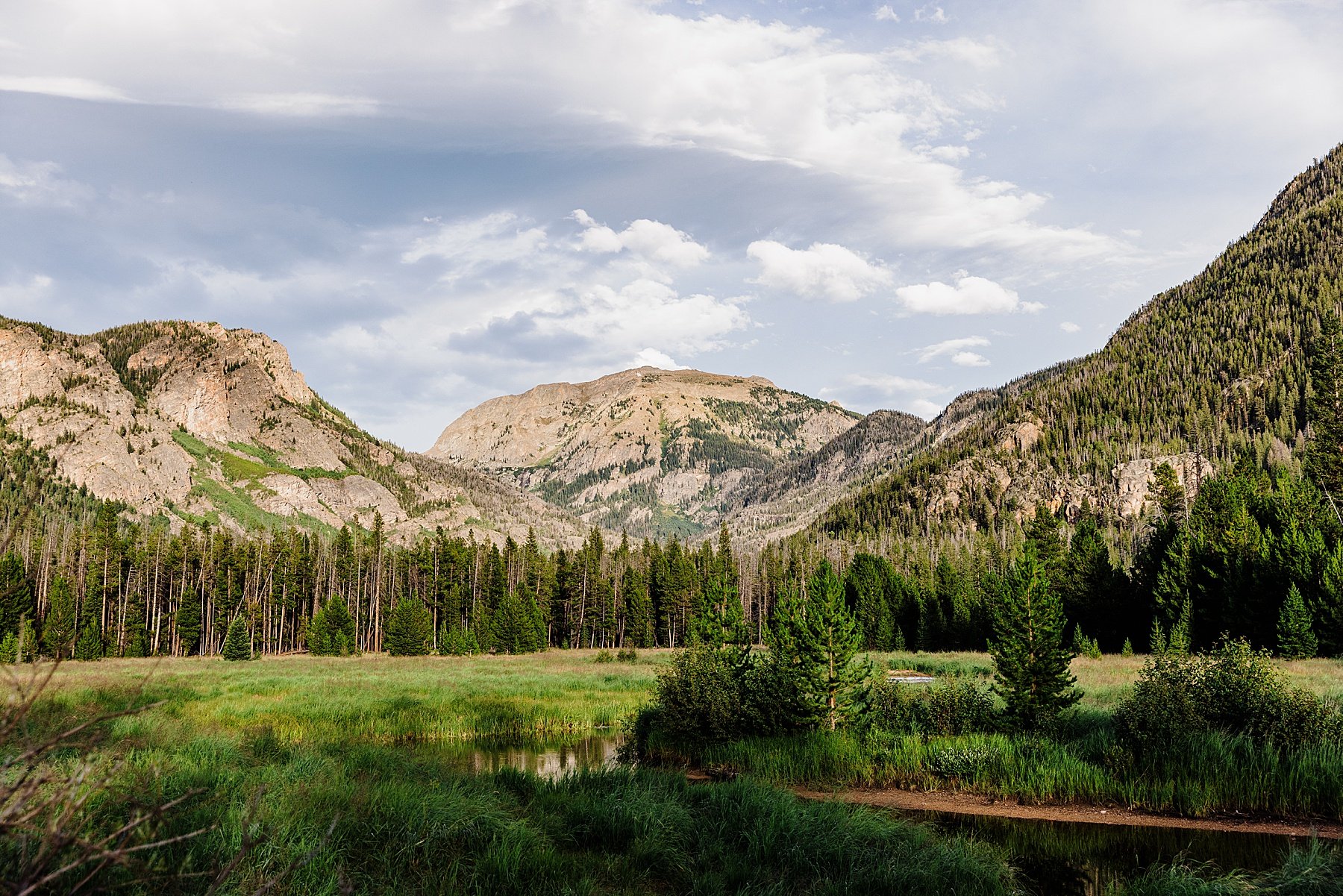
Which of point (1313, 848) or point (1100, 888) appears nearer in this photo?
point (1313, 848)

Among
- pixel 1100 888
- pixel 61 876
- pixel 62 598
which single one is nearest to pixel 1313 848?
pixel 1100 888

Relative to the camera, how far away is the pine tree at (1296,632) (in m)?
41.6

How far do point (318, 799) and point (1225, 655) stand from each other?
74.8ft

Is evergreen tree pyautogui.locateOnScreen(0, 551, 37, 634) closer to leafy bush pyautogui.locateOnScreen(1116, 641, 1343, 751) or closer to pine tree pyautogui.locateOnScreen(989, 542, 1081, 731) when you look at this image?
pine tree pyautogui.locateOnScreen(989, 542, 1081, 731)

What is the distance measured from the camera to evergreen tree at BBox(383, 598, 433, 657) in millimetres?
76875

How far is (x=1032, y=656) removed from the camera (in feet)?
85.0

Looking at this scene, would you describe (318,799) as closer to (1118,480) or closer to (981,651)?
(981,651)

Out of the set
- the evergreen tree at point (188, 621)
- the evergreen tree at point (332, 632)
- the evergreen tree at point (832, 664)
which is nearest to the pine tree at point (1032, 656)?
the evergreen tree at point (832, 664)

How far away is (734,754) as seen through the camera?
2373cm

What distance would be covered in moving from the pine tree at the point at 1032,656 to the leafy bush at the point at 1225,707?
390 centimetres

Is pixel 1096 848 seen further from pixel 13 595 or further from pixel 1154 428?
pixel 1154 428

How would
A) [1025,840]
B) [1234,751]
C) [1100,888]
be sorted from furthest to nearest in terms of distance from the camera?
[1234,751], [1025,840], [1100,888]

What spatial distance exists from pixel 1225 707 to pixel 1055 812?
19.8 feet

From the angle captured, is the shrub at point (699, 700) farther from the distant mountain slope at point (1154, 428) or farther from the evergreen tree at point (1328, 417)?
the distant mountain slope at point (1154, 428)
